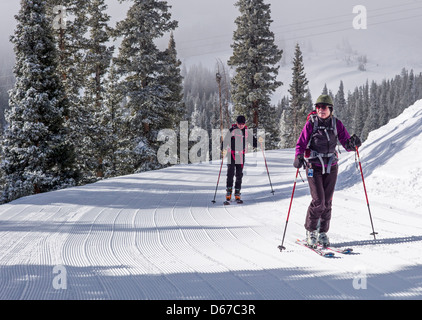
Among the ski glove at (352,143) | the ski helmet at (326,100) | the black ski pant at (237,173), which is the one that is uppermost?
the ski helmet at (326,100)

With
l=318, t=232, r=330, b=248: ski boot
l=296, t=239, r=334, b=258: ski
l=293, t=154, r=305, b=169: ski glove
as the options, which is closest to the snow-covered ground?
l=296, t=239, r=334, b=258: ski

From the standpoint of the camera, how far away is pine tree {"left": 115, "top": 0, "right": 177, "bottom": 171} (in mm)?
22578

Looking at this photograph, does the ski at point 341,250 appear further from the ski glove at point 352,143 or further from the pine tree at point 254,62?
the pine tree at point 254,62

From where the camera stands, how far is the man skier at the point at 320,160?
4.77 meters

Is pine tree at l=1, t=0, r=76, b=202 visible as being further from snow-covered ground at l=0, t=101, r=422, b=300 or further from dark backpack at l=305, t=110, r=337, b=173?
dark backpack at l=305, t=110, r=337, b=173

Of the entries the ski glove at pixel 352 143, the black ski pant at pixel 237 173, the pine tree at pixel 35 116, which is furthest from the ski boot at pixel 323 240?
the pine tree at pixel 35 116

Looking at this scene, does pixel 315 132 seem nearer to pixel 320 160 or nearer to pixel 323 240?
pixel 320 160

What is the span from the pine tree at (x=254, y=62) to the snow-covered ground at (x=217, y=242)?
19.9m

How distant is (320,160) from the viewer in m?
4.77

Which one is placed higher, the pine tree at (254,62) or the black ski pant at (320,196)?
the pine tree at (254,62)

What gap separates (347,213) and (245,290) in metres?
4.25

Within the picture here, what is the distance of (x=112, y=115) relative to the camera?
2820cm

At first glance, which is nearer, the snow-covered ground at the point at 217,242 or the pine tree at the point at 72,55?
the snow-covered ground at the point at 217,242

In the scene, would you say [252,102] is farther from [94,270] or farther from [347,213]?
[94,270]
